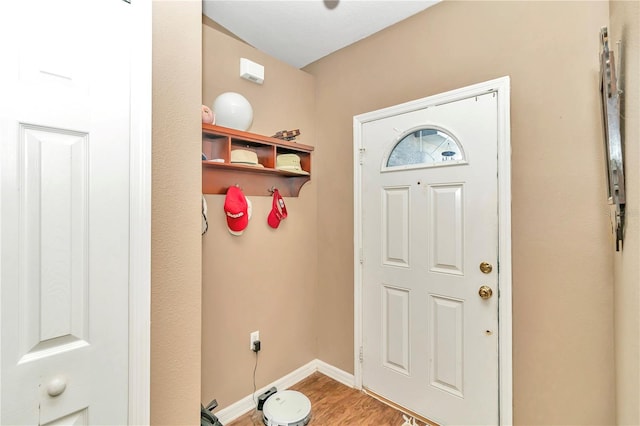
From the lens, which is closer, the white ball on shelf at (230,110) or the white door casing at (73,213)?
the white door casing at (73,213)

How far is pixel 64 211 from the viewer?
0.81 m

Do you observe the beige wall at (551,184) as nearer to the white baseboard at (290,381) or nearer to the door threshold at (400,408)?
the door threshold at (400,408)

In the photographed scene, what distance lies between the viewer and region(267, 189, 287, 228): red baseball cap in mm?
2119

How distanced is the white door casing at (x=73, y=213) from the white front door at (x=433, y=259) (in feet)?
4.84

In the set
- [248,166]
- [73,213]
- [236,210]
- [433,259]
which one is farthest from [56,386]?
[433,259]

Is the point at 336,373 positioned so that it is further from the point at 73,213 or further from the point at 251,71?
the point at 251,71

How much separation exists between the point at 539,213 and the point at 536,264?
0.85ft

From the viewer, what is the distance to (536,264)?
1.49 meters

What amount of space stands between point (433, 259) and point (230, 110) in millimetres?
1550

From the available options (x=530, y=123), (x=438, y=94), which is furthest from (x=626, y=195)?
(x=438, y=94)

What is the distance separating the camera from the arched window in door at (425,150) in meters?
1.74

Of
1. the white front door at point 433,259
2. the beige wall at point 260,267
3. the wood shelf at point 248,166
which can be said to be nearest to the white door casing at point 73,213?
the wood shelf at point 248,166

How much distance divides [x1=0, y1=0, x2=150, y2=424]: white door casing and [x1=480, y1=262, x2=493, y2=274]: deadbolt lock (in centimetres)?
161

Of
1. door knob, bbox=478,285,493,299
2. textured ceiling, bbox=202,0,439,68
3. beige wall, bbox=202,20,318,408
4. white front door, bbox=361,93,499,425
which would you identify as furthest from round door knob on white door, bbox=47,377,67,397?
textured ceiling, bbox=202,0,439,68
